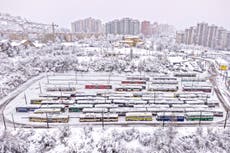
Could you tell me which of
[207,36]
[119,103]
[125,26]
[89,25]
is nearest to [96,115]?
[119,103]

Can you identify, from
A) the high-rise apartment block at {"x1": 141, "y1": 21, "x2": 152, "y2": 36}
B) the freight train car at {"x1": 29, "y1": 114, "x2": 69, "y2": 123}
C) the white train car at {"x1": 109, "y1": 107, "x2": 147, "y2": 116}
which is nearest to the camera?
the freight train car at {"x1": 29, "y1": 114, "x2": 69, "y2": 123}

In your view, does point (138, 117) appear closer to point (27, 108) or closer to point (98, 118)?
point (98, 118)

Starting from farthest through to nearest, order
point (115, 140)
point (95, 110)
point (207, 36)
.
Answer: point (207, 36) → point (95, 110) → point (115, 140)

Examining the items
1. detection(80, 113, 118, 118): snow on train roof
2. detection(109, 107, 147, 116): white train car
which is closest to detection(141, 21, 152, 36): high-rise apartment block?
detection(109, 107, 147, 116): white train car

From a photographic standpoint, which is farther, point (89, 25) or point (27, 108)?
point (89, 25)

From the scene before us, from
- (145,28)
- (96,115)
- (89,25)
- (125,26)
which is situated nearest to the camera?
(96,115)

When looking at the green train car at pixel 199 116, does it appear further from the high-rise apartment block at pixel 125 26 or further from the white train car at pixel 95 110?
the high-rise apartment block at pixel 125 26

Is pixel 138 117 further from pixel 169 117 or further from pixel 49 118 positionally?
pixel 49 118

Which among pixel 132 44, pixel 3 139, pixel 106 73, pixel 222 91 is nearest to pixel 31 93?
pixel 3 139

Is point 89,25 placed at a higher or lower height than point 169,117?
higher

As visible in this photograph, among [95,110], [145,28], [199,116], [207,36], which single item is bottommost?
[199,116]

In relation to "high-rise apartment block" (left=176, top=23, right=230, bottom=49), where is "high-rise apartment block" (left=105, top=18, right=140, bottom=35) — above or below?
above

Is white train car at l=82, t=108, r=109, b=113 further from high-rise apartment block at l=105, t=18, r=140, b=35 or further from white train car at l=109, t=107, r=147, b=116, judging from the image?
high-rise apartment block at l=105, t=18, r=140, b=35

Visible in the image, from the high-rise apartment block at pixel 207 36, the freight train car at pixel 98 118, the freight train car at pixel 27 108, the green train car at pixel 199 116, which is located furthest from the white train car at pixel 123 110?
the high-rise apartment block at pixel 207 36
